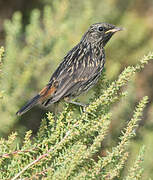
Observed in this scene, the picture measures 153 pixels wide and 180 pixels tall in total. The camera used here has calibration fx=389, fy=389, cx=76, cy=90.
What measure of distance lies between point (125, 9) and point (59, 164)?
5678 millimetres

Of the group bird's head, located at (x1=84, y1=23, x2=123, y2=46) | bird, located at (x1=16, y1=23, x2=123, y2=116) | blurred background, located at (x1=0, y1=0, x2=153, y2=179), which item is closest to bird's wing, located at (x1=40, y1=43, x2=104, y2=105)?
bird, located at (x1=16, y1=23, x2=123, y2=116)

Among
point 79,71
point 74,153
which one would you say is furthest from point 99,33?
point 74,153

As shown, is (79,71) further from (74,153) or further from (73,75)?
(74,153)

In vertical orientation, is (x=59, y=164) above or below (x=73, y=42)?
below

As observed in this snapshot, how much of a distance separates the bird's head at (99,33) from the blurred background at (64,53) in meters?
0.35

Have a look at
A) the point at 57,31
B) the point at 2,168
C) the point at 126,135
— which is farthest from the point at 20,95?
the point at 126,135

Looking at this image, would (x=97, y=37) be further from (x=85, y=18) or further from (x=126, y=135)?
(x=126, y=135)

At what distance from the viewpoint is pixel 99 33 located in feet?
16.5

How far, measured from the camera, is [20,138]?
4.43 m

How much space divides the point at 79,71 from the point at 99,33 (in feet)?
2.64

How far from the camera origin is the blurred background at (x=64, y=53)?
420cm

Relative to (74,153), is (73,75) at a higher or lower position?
higher

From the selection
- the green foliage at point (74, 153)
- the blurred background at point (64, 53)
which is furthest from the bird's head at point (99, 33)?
the green foliage at point (74, 153)

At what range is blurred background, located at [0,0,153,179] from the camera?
4.20 m
